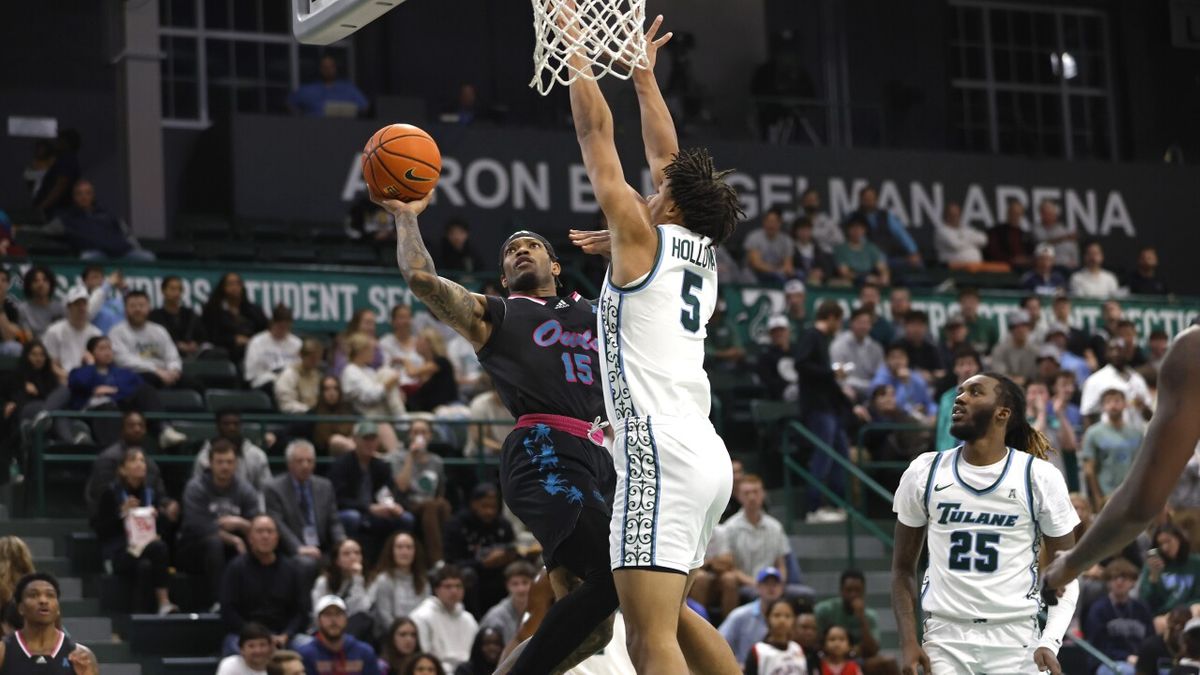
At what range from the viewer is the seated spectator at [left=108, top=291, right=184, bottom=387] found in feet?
49.9

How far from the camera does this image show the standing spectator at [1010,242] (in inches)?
906

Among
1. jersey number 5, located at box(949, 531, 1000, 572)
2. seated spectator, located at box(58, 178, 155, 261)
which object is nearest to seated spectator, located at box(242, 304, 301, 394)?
seated spectator, located at box(58, 178, 155, 261)

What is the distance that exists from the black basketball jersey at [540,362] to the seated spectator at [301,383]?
797 cm

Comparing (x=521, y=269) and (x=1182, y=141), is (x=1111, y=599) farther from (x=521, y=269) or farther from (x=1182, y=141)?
(x=1182, y=141)

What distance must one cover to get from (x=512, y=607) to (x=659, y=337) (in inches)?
264

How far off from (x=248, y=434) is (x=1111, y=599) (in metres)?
6.88

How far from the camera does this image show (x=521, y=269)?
7.66 m

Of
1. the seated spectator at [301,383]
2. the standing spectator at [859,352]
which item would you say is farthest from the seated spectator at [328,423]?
the standing spectator at [859,352]

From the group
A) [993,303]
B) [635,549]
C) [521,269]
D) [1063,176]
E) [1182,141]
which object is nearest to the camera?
[635,549]

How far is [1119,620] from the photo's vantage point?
14.4 metres

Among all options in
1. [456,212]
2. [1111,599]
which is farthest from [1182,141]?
[1111,599]

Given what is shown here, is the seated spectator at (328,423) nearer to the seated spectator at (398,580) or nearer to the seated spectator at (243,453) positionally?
the seated spectator at (243,453)

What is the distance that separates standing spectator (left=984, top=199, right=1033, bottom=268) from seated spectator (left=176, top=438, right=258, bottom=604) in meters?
12.1

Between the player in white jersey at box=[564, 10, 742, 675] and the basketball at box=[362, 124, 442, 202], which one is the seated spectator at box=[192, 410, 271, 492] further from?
the player in white jersey at box=[564, 10, 742, 675]
